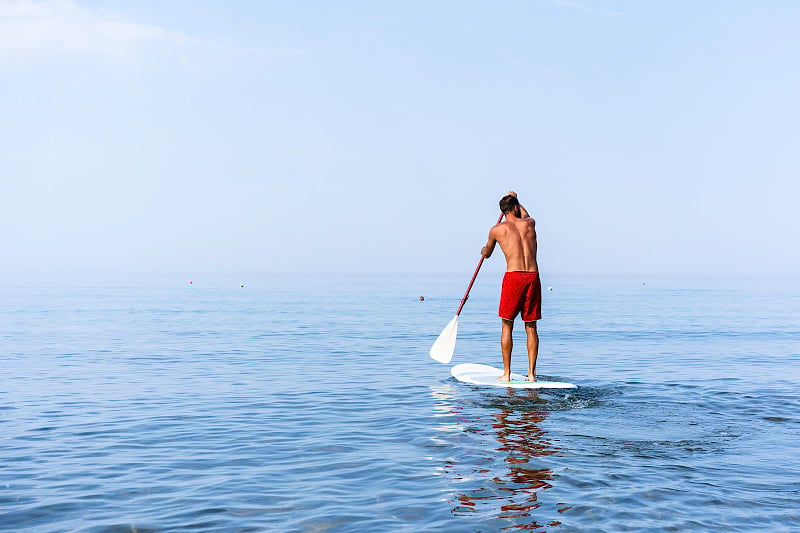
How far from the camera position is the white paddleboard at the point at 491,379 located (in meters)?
11.6

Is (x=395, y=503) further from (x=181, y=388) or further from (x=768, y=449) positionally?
(x=181, y=388)

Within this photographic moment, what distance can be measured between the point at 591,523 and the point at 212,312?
32.1 m

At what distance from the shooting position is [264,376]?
1388 centimetres

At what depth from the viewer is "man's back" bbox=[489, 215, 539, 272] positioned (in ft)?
37.8

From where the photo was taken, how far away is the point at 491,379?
1235cm

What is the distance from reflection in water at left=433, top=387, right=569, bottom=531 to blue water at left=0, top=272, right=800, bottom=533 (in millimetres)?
30

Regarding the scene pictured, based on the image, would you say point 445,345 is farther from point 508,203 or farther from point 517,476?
point 517,476

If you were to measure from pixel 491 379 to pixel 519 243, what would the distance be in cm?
246

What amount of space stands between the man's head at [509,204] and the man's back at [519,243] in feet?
1.11

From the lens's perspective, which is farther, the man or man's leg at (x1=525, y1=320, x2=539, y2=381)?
man's leg at (x1=525, y1=320, x2=539, y2=381)

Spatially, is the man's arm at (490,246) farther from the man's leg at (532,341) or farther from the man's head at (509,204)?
the man's leg at (532,341)

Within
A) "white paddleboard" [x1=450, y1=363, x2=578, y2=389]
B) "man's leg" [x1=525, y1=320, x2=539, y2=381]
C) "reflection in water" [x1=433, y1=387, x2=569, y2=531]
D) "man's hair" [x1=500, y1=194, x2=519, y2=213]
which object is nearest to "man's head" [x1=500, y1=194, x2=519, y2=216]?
"man's hair" [x1=500, y1=194, x2=519, y2=213]

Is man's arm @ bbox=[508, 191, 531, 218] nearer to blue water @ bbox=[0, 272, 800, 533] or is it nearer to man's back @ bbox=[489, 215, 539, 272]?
man's back @ bbox=[489, 215, 539, 272]

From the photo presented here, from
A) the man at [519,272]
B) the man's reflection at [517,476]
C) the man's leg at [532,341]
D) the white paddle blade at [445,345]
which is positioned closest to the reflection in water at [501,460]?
the man's reflection at [517,476]
